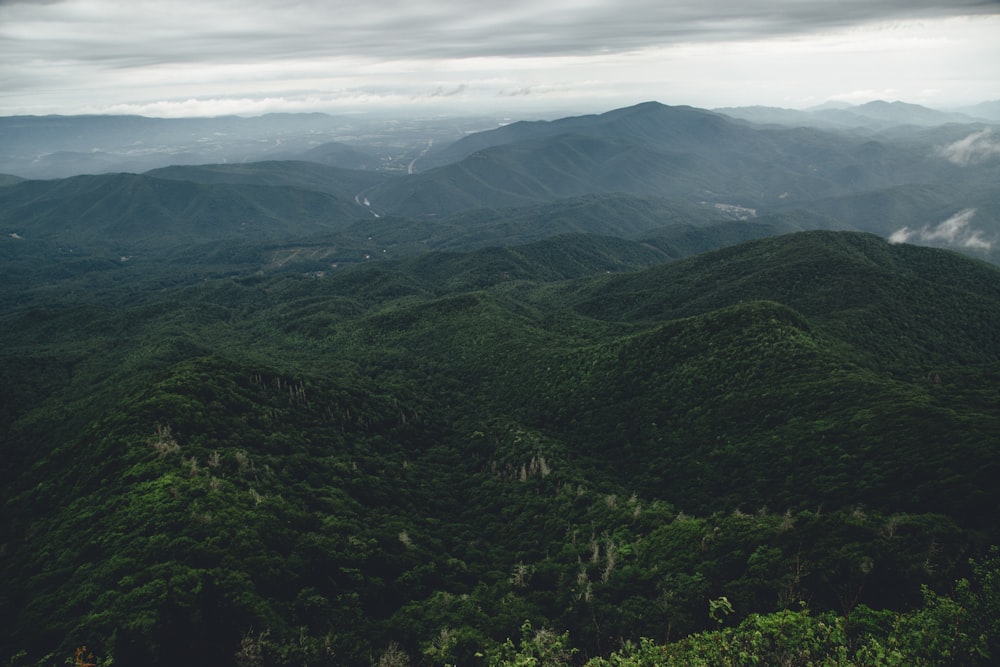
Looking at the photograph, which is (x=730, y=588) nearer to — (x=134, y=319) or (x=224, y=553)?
(x=224, y=553)

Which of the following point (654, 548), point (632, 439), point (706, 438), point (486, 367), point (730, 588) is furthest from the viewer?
point (486, 367)

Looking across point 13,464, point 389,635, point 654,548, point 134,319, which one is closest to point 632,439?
point 654,548

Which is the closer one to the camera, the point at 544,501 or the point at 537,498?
the point at 544,501

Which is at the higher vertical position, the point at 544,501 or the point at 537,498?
the point at 544,501

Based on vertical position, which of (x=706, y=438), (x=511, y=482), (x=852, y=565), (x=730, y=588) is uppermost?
(x=852, y=565)

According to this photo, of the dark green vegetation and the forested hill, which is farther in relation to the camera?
the forested hill

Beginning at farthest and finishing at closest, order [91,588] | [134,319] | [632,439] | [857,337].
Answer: [134,319]
[857,337]
[632,439]
[91,588]

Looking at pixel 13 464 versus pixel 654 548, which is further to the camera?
pixel 13 464

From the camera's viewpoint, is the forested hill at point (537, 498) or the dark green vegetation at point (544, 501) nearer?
the dark green vegetation at point (544, 501)
